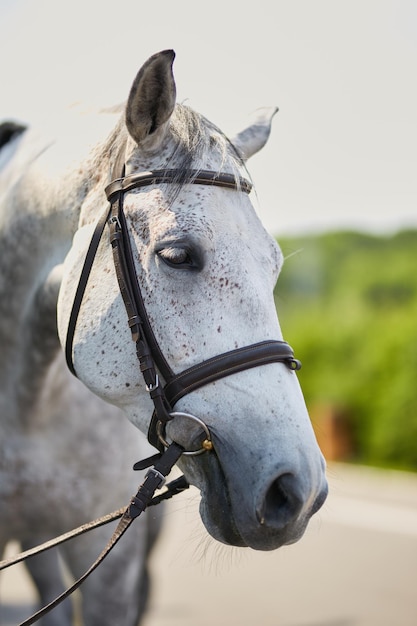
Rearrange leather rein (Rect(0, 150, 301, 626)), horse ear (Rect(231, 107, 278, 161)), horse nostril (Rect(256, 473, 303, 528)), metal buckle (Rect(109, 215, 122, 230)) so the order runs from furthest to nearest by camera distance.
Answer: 1. horse ear (Rect(231, 107, 278, 161))
2. metal buckle (Rect(109, 215, 122, 230))
3. leather rein (Rect(0, 150, 301, 626))
4. horse nostril (Rect(256, 473, 303, 528))

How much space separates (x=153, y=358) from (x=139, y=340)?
0.19 feet

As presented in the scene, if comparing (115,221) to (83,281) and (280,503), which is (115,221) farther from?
(280,503)

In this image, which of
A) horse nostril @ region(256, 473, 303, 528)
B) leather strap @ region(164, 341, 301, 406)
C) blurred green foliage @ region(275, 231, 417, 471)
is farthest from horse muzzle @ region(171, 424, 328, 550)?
blurred green foliage @ region(275, 231, 417, 471)

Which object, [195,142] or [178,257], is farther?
[195,142]

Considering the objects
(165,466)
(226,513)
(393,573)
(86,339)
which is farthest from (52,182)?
(393,573)

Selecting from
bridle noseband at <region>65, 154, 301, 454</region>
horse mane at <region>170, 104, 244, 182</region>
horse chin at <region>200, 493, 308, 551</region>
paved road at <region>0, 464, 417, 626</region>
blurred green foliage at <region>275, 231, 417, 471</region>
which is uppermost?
horse mane at <region>170, 104, 244, 182</region>

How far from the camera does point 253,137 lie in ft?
7.60

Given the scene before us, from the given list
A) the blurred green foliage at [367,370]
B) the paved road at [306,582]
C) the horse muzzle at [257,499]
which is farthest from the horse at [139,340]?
the blurred green foliage at [367,370]

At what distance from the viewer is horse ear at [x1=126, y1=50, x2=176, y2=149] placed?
6.02ft

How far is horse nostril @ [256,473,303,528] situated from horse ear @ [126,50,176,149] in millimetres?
971

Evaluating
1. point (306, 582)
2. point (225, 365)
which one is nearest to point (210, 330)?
point (225, 365)

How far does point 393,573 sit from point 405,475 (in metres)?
4.06

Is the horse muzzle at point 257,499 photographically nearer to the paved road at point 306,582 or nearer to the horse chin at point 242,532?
the horse chin at point 242,532

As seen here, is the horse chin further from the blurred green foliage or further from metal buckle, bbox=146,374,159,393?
→ the blurred green foliage
